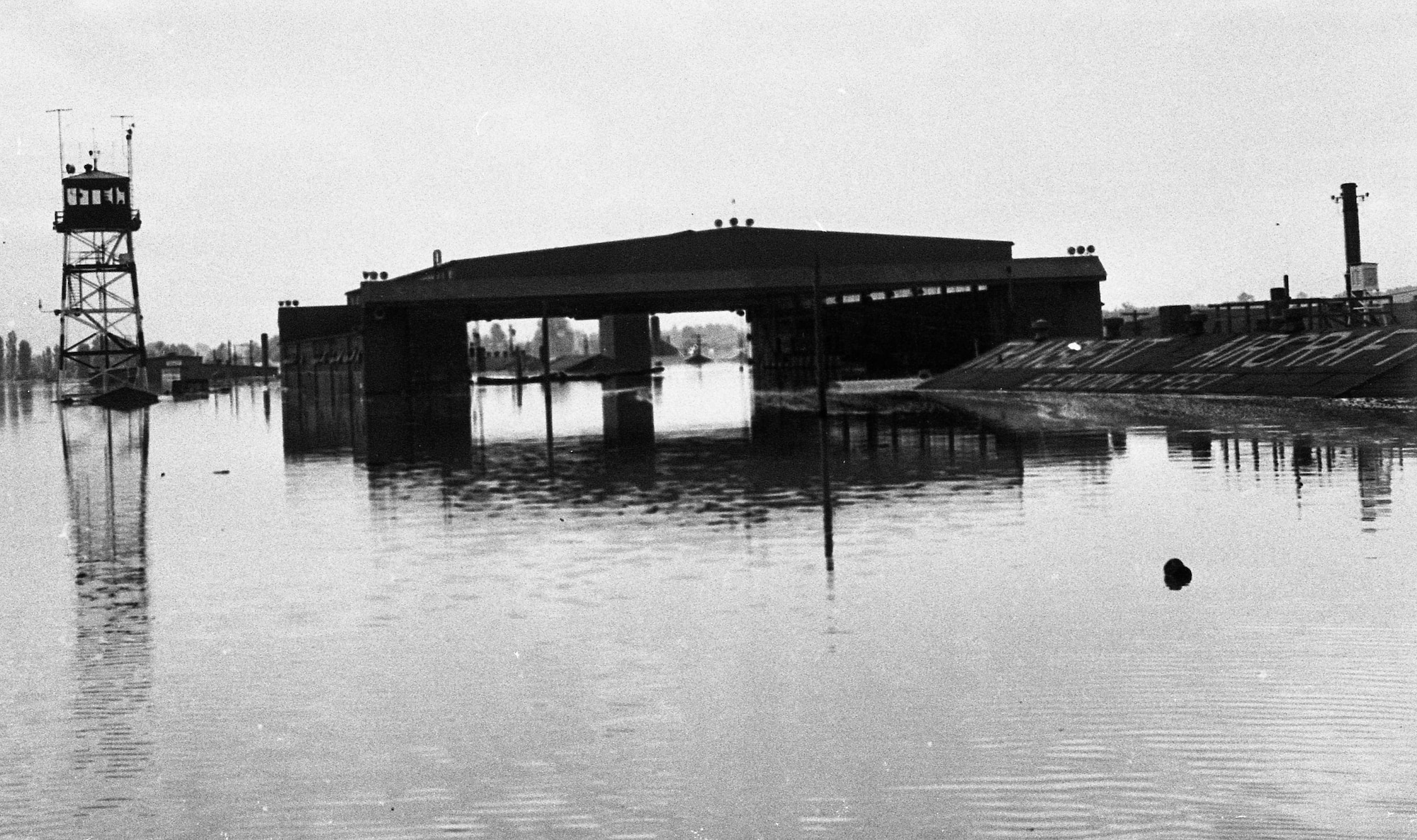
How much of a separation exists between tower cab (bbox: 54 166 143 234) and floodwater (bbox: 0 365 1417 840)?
96.1 meters

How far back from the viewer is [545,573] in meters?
15.9

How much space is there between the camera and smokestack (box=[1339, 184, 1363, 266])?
Answer: 88625 mm

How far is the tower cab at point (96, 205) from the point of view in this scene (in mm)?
114188

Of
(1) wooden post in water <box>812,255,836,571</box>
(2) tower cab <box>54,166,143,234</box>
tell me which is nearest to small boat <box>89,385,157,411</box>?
(2) tower cab <box>54,166,143,234</box>

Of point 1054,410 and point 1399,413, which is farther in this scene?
point 1054,410

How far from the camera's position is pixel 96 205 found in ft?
376

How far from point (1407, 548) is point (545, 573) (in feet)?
27.1

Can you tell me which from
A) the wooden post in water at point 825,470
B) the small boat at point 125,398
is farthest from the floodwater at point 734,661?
the small boat at point 125,398

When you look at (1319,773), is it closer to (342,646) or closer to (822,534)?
(342,646)

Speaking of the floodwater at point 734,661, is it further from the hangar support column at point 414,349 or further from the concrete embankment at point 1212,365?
Answer: the hangar support column at point 414,349

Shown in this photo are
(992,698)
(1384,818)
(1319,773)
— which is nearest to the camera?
(1384,818)

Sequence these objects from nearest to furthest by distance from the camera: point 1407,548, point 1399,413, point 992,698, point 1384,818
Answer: point 1384,818 < point 992,698 < point 1407,548 < point 1399,413

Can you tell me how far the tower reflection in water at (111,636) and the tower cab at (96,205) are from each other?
3478 inches

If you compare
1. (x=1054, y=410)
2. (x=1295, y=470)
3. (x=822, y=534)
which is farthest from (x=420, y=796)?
(x=1054, y=410)
